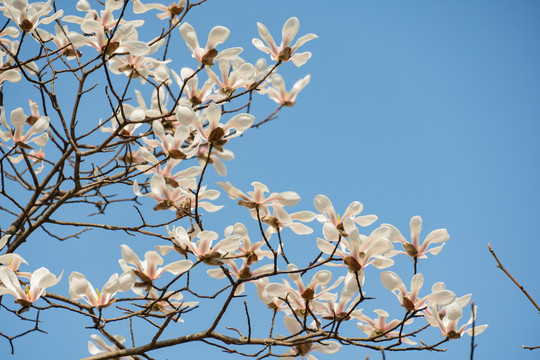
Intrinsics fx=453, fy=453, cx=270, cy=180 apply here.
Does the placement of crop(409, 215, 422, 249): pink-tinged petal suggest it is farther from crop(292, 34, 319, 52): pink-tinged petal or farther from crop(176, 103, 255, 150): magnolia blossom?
crop(292, 34, 319, 52): pink-tinged petal

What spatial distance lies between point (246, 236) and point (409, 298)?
52cm

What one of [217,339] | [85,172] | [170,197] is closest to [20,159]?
[85,172]

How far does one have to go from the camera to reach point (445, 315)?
54.2 inches

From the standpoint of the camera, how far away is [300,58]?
181 centimetres

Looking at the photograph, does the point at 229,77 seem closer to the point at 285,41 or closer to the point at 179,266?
the point at 285,41

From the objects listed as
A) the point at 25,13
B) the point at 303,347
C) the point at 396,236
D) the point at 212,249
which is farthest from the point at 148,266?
the point at 25,13

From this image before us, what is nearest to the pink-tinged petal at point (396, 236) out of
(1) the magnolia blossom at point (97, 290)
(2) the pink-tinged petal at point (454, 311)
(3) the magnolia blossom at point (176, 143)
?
(2) the pink-tinged petal at point (454, 311)

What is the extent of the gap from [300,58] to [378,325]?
1044mm

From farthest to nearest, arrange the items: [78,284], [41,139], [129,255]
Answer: [41,139] → [129,255] → [78,284]

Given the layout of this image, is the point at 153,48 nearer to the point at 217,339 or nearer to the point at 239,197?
the point at 239,197

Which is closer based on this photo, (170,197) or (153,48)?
(170,197)

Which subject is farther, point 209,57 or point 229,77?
point 229,77

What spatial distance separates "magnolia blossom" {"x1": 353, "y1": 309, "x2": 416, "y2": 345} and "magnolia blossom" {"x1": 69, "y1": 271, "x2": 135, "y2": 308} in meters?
0.72

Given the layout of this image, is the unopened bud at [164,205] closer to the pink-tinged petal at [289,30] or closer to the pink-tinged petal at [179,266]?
the pink-tinged petal at [179,266]
